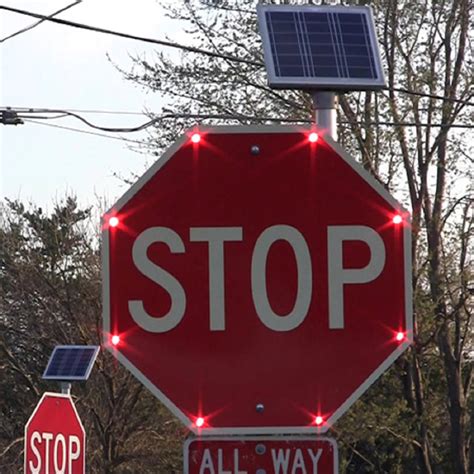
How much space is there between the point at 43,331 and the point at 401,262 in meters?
30.5

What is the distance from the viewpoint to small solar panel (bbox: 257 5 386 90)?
401cm

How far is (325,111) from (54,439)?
483cm

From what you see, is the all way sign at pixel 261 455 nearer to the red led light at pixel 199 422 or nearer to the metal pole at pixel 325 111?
the red led light at pixel 199 422

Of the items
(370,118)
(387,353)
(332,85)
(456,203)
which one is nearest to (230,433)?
(387,353)

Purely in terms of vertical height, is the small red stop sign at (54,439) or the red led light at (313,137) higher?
the red led light at (313,137)

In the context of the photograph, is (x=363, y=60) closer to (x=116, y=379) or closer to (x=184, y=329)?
(x=184, y=329)

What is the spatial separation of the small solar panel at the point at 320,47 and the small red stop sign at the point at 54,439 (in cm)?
422

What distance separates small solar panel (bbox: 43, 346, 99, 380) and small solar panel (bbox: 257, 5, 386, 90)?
21.7 feet

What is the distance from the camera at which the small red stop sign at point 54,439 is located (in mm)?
8094

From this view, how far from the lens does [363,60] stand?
4.18m

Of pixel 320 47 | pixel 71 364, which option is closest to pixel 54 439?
pixel 71 364

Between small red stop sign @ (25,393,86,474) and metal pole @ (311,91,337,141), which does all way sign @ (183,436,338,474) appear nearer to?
metal pole @ (311,91,337,141)

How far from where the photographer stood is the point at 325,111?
12.9ft

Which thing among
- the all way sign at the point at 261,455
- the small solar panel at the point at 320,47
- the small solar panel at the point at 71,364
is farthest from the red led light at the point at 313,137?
the small solar panel at the point at 71,364
